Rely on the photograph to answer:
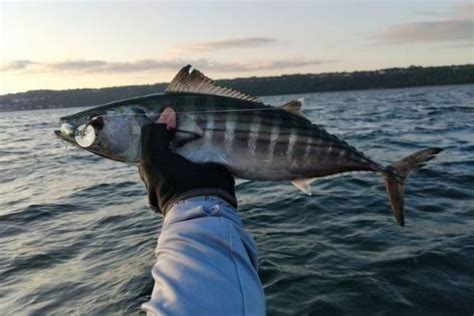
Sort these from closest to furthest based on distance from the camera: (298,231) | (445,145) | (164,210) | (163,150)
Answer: (164,210), (163,150), (298,231), (445,145)

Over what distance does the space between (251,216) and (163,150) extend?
26.2 feet

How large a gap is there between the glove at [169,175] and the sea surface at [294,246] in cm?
408

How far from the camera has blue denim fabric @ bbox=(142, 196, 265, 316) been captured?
1963mm

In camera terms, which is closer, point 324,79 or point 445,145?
point 445,145

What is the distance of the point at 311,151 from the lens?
13.5 feet

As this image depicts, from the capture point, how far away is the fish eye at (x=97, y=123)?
13.2 ft

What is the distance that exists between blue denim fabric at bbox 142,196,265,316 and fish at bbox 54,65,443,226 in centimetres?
134

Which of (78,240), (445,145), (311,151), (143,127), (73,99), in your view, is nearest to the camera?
(143,127)

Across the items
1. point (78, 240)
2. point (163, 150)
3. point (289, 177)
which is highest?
point (163, 150)

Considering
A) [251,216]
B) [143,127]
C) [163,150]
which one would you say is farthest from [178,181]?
[251,216]

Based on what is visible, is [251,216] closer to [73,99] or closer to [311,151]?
[311,151]

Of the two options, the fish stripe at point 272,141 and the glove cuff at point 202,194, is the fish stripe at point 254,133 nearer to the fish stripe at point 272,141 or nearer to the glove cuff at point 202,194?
the fish stripe at point 272,141

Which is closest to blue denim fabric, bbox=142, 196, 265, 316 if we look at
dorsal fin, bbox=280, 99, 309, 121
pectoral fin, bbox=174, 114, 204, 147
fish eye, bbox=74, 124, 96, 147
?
pectoral fin, bbox=174, 114, 204, 147

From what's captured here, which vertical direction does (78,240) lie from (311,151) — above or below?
below
